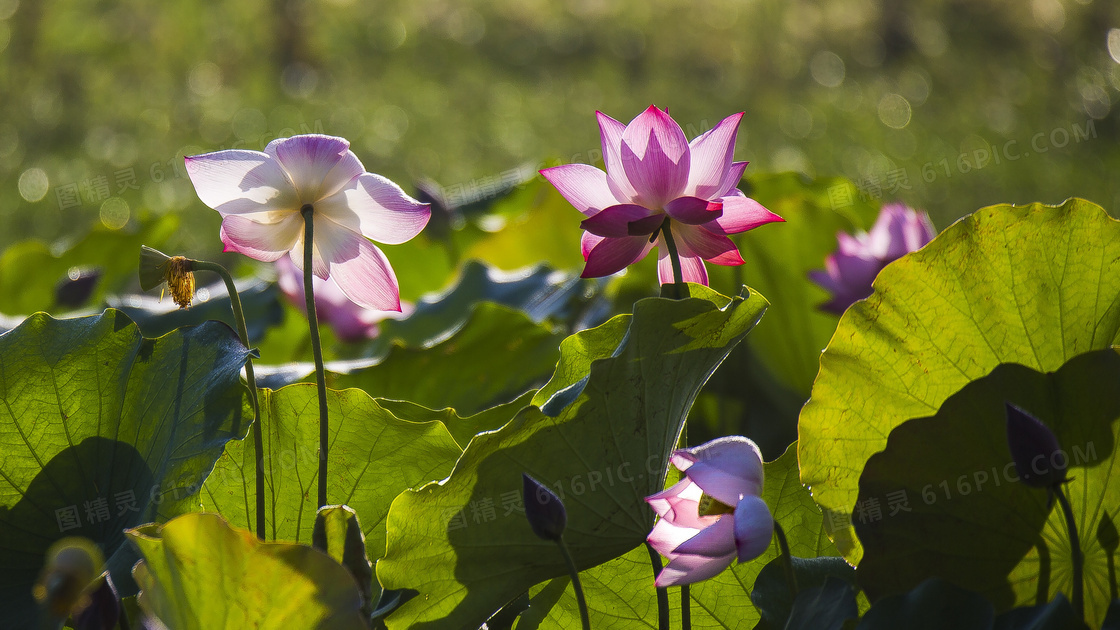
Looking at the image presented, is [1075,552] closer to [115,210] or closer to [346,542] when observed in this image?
[346,542]

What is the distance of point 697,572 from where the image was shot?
415 millimetres

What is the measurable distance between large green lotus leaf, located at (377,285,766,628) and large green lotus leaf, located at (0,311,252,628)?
119mm

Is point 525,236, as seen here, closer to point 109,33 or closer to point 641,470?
point 641,470

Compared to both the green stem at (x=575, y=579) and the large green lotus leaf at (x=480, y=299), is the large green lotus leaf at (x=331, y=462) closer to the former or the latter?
→ the green stem at (x=575, y=579)

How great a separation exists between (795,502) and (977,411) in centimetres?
12

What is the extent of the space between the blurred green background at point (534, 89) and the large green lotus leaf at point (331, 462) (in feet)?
4.17

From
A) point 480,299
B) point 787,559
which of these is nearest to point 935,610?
point 787,559

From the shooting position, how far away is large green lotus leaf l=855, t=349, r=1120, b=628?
0.46 m

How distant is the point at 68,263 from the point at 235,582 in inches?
35.5

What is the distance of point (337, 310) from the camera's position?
3.05ft

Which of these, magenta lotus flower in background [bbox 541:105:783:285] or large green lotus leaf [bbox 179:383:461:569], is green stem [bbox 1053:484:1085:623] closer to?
magenta lotus flower in background [bbox 541:105:783:285]

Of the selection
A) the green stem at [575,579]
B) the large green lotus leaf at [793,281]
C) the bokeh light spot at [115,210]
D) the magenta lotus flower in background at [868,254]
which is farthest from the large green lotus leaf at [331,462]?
the bokeh light spot at [115,210]

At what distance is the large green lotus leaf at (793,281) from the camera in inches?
40.6

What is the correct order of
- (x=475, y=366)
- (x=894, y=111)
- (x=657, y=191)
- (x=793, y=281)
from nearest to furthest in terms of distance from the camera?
(x=657, y=191)
(x=475, y=366)
(x=793, y=281)
(x=894, y=111)
